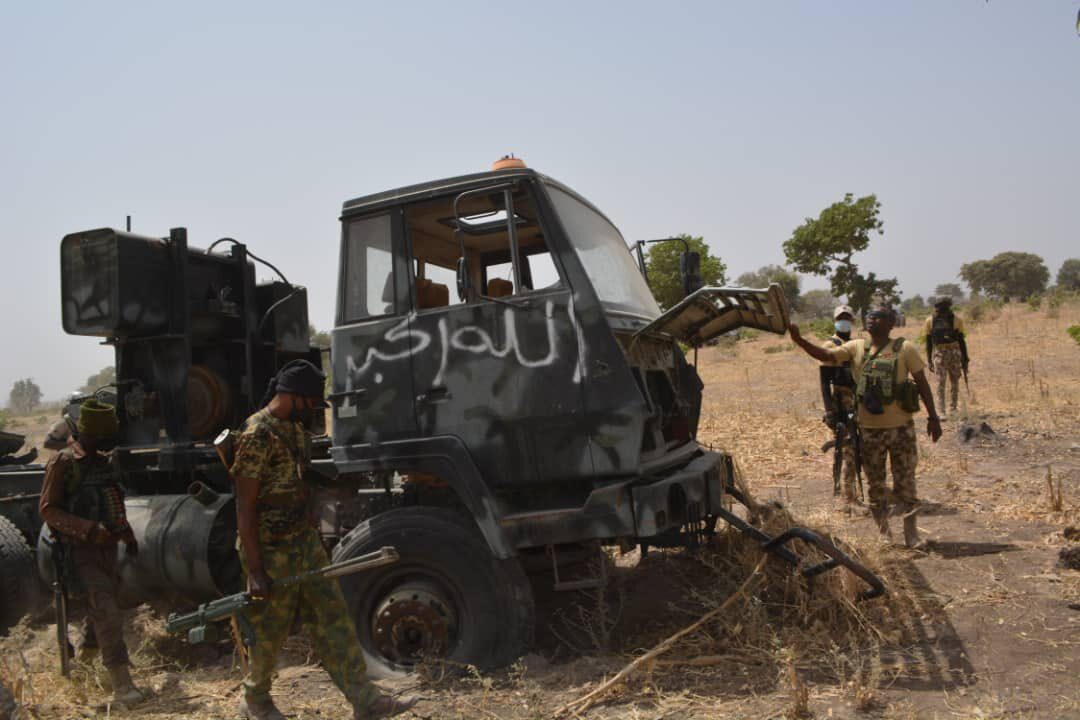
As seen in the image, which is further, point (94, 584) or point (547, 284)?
point (94, 584)

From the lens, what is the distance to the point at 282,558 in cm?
403

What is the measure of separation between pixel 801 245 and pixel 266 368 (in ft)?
120

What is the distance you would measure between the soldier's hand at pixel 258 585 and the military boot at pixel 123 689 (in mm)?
1433

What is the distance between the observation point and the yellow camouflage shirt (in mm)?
3916

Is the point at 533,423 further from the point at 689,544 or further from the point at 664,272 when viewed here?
the point at 664,272

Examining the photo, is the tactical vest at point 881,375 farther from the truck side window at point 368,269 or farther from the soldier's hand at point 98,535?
the soldier's hand at point 98,535

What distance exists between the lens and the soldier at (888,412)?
237 inches

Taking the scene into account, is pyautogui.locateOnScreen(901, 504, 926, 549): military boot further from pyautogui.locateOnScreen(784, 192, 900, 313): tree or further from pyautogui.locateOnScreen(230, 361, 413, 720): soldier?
pyautogui.locateOnScreen(784, 192, 900, 313): tree

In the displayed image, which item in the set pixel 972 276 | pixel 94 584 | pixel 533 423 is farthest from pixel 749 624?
pixel 972 276

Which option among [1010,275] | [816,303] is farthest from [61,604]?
[816,303]

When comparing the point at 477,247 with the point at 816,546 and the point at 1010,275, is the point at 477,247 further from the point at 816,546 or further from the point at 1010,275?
the point at 1010,275

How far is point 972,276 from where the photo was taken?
64.8 meters

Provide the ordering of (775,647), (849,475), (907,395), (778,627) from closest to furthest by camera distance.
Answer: (775,647) < (778,627) < (907,395) < (849,475)

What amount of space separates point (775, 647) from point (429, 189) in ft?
10.2
